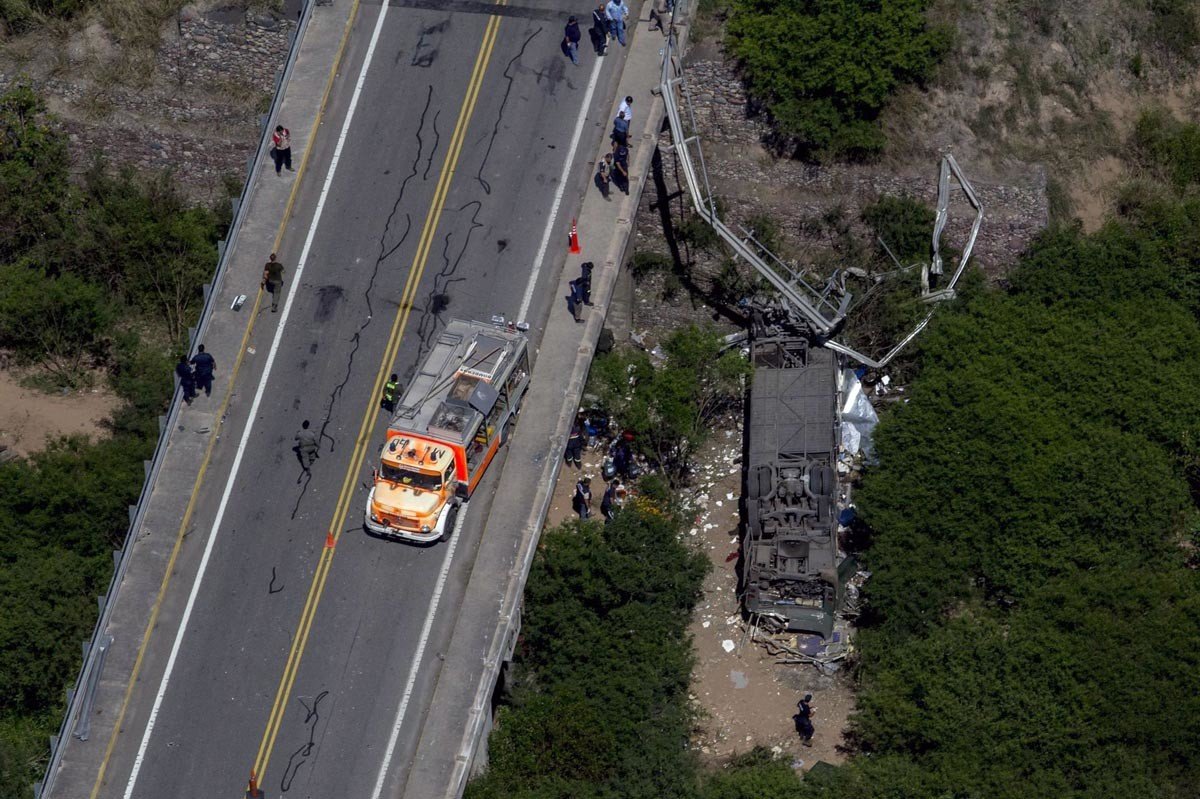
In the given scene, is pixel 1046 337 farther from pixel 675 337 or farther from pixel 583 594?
pixel 583 594

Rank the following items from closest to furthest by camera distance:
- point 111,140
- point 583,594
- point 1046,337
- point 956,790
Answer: point 956,790 → point 583,594 → point 1046,337 → point 111,140

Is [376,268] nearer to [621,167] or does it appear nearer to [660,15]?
[621,167]

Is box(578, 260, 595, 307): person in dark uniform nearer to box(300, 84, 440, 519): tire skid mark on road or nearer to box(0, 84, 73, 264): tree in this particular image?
box(300, 84, 440, 519): tire skid mark on road

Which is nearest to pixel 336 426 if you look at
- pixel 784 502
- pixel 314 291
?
pixel 314 291

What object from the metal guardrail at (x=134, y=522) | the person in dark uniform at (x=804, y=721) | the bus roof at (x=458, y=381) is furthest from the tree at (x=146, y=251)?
the person in dark uniform at (x=804, y=721)

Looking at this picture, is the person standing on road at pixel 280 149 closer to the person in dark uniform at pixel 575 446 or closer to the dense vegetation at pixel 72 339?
the dense vegetation at pixel 72 339

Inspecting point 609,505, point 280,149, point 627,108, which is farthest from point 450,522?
point 627,108
